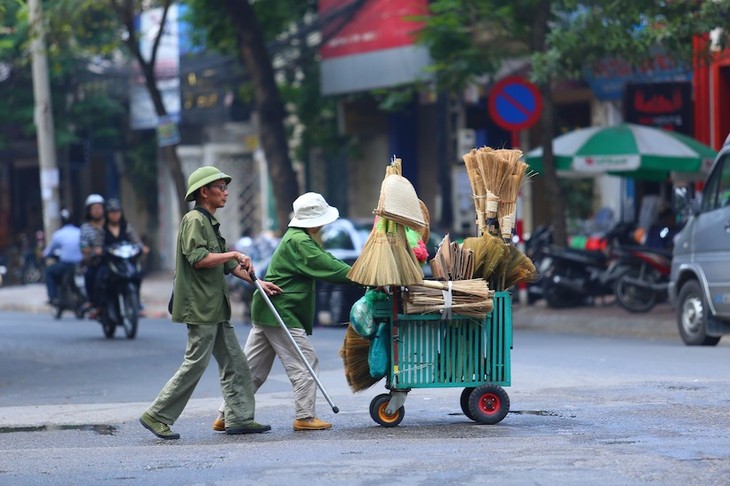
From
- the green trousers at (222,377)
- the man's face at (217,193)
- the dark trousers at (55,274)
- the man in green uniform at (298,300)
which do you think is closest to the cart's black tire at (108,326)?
the dark trousers at (55,274)

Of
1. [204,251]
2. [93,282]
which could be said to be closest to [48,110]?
[93,282]

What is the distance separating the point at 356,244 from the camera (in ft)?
59.0

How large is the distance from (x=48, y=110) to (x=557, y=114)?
30.1 feet

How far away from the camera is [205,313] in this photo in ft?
28.2

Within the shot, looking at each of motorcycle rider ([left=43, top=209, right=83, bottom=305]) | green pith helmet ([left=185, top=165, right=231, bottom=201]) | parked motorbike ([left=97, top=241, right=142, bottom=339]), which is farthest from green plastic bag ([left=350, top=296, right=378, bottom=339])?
motorcycle rider ([left=43, top=209, right=83, bottom=305])

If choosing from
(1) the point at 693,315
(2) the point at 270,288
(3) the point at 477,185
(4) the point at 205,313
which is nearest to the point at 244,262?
(2) the point at 270,288

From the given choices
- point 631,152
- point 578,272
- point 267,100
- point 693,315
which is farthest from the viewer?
point 267,100

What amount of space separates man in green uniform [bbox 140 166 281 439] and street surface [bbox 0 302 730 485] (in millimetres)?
195

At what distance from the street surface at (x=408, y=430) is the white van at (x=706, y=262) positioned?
1.53ft

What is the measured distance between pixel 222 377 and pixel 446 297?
60.4 inches

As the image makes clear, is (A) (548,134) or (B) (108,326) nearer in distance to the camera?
(B) (108,326)

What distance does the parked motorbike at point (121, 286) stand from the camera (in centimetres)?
1638

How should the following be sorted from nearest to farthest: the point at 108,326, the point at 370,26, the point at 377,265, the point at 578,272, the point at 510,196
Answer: the point at 377,265
the point at 510,196
the point at 108,326
the point at 578,272
the point at 370,26

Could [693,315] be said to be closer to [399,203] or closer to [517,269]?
[517,269]
